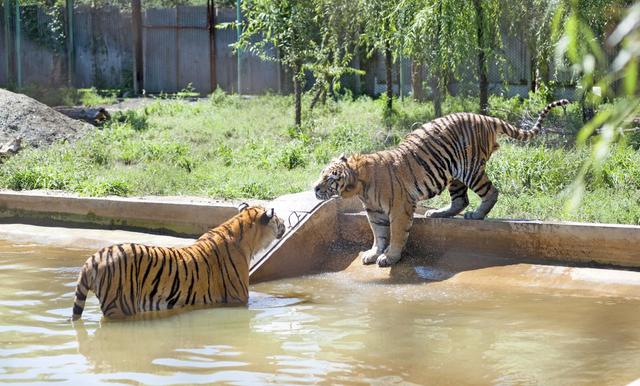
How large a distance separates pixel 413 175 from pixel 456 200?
0.68 m

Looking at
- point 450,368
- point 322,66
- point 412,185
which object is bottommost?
point 450,368

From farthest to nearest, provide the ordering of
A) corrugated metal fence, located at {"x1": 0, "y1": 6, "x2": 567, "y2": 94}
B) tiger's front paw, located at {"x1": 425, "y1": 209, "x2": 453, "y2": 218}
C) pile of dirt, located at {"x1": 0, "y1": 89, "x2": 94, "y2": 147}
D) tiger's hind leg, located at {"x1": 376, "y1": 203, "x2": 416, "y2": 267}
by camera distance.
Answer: corrugated metal fence, located at {"x1": 0, "y1": 6, "x2": 567, "y2": 94} → pile of dirt, located at {"x1": 0, "y1": 89, "x2": 94, "y2": 147} → tiger's front paw, located at {"x1": 425, "y1": 209, "x2": 453, "y2": 218} → tiger's hind leg, located at {"x1": 376, "y1": 203, "x2": 416, "y2": 267}

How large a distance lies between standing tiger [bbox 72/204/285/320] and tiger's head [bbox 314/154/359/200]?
930mm

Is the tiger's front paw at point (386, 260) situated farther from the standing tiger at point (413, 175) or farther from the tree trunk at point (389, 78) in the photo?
the tree trunk at point (389, 78)

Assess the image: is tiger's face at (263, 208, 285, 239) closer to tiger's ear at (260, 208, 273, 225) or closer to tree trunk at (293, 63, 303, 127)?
tiger's ear at (260, 208, 273, 225)

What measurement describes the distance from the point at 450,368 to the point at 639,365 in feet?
3.43

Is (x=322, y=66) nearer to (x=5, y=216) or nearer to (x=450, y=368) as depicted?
(x=5, y=216)

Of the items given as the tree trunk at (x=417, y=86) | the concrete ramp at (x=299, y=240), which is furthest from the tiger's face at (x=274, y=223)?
the tree trunk at (x=417, y=86)

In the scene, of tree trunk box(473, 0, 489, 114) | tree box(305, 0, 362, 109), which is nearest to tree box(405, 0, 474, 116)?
tree trunk box(473, 0, 489, 114)

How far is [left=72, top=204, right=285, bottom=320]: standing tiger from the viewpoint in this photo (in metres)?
6.81

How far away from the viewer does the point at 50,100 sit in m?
19.9

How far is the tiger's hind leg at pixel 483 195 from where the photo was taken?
353 inches

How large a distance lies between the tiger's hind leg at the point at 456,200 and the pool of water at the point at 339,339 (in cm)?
115

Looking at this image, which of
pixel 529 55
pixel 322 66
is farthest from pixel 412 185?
pixel 529 55
